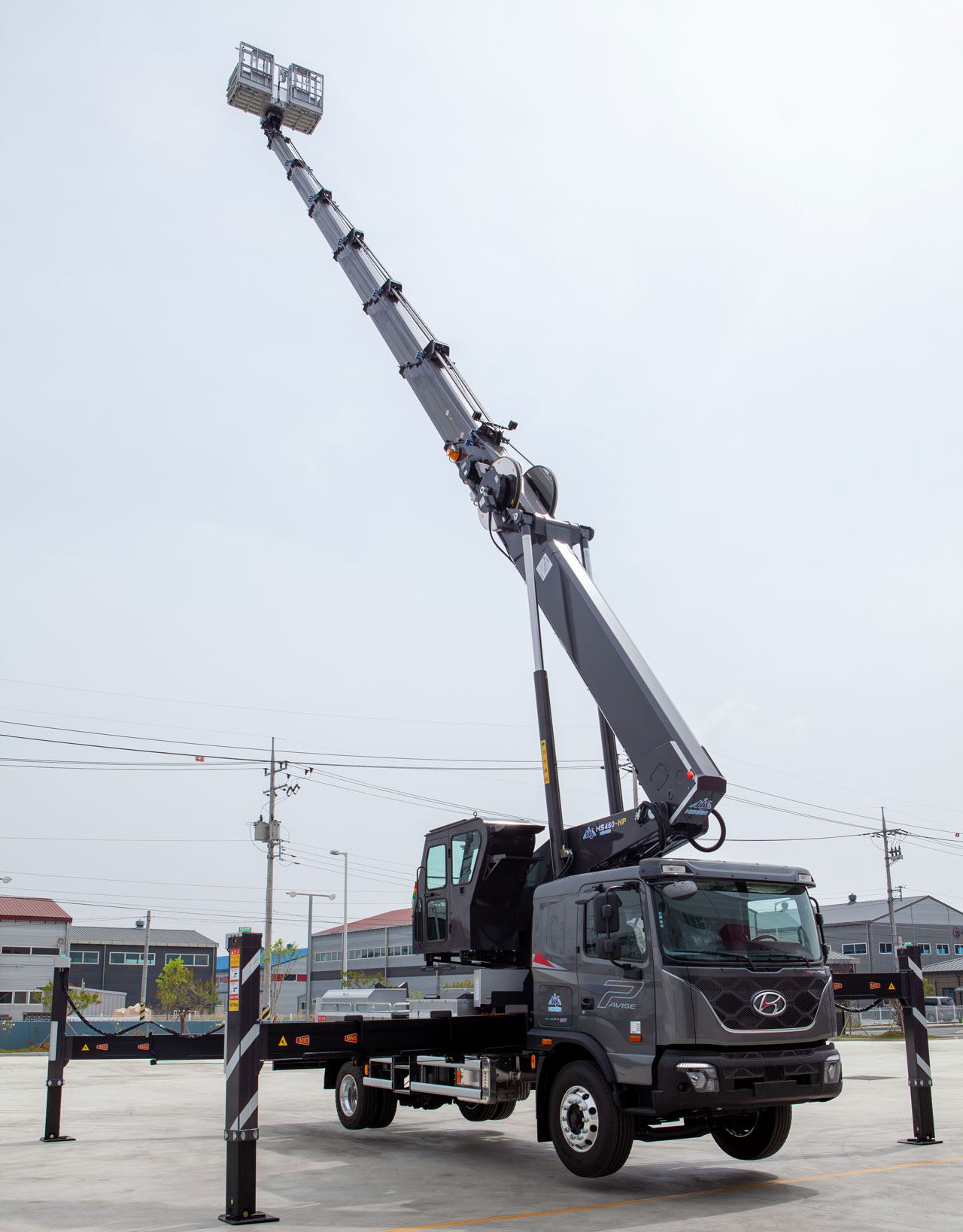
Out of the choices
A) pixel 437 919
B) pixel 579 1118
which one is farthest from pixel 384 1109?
pixel 579 1118

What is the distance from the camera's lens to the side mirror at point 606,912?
8.80 meters

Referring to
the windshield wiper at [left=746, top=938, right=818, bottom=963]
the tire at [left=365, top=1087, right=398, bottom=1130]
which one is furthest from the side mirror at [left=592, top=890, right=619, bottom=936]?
the tire at [left=365, top=1087, right=398, bottom=1130]

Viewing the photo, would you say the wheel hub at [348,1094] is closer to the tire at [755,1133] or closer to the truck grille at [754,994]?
the tire at [755,1133]

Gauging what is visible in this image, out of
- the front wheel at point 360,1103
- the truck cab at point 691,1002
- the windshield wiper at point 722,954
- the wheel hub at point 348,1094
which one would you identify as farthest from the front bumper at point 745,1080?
the wheel hub at point 348,1094

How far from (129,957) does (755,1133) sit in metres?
83.5

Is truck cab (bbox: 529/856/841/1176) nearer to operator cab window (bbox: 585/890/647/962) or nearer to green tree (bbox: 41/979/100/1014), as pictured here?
operator cab window (bbox: 585/890/647/962)

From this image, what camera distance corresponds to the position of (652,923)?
864cm

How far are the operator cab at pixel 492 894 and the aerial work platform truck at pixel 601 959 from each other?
0.07ft

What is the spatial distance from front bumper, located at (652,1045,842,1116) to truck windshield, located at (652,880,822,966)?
722 mm

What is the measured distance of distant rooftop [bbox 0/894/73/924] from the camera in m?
66.7

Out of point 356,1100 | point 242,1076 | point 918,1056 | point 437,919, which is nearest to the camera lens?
point 242,1076

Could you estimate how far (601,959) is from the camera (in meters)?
9.10

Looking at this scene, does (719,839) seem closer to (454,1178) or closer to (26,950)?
(454,1178)

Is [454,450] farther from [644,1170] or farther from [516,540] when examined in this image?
[644,1170]
